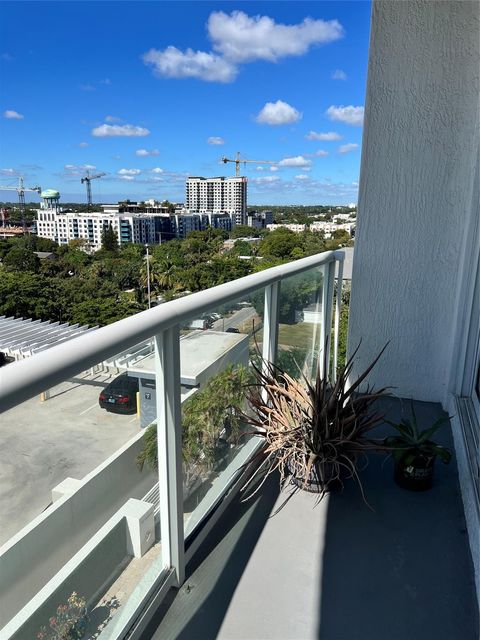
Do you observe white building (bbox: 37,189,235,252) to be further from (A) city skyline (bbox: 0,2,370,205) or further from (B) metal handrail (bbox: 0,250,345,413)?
(B) metal handrail (bbox: 0,250,345,413)

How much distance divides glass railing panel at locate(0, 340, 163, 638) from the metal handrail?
4 cm

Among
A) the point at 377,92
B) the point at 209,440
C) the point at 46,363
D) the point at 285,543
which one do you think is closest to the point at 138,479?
the point at 209,440

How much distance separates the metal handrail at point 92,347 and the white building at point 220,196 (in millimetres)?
105585

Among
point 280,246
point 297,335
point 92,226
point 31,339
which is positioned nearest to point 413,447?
point 297,335

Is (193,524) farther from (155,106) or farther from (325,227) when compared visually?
(155,106)

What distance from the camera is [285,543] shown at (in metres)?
1.63

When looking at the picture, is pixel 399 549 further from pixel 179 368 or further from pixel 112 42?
pixel 112 42

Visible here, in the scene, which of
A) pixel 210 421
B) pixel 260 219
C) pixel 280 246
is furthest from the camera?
pixel 260 219

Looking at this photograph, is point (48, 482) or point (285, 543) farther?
point (285, 543)

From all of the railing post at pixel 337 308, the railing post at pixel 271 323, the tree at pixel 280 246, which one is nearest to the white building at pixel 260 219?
the tree at pixel 280 246

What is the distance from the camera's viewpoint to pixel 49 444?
84cm

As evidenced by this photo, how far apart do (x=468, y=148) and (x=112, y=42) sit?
68856 mm

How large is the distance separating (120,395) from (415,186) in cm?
232

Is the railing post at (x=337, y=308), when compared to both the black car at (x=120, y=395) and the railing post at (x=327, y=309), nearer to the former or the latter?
the railing post at (x=327, y=309)
